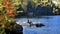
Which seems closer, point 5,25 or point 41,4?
point 5,25

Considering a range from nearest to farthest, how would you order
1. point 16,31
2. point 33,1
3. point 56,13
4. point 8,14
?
point 8,14 < point 16,31 < point 33,1 < point 56,13

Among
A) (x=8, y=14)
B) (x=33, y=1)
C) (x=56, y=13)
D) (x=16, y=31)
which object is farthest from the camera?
(x=56, y=13)

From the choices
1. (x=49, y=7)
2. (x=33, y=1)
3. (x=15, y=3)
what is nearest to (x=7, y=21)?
(x=15, y=3)

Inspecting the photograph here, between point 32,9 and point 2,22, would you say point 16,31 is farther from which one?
point 32,9

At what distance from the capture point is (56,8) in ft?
257

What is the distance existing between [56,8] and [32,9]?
29.2ft

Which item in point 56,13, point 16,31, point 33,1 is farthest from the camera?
point 56,13

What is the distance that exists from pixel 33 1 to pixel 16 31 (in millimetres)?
51499

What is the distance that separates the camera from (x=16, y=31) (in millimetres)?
18922

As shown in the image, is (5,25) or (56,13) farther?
(56,13)

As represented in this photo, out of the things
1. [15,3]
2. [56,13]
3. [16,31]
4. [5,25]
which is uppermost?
[15,3]

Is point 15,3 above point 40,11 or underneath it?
above

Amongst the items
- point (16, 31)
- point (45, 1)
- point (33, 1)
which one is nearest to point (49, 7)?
point (45, 1)

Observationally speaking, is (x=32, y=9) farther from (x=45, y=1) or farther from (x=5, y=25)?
(x=5, y=25)
